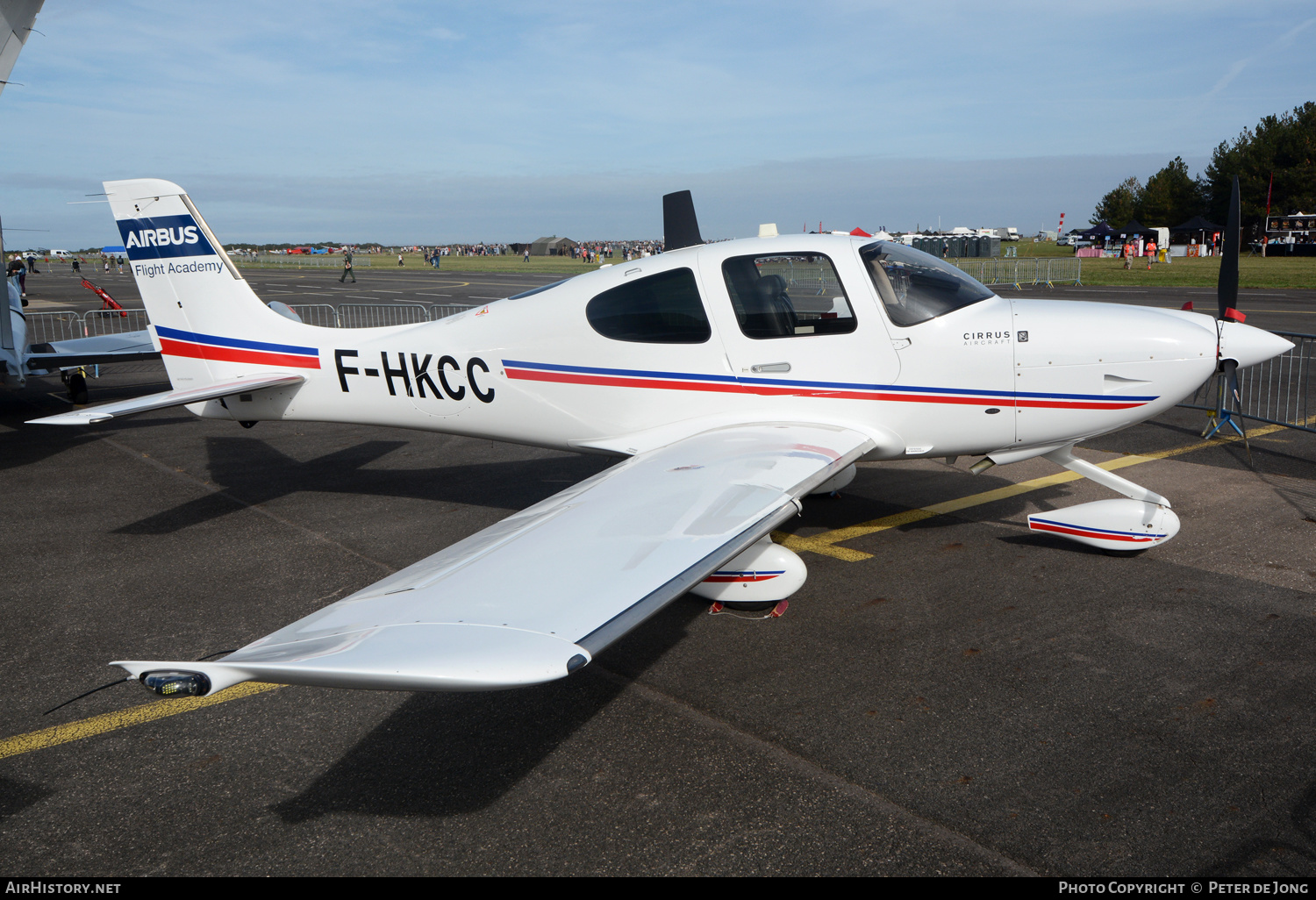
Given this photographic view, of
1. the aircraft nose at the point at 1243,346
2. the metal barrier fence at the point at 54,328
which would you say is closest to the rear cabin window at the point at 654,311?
the aircraft nose at the point at 1243,346

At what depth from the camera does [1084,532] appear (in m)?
6.34

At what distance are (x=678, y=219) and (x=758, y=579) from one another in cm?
1333

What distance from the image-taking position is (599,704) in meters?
4.50

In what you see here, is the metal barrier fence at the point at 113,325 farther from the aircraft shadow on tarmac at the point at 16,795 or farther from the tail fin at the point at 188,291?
the aircraft shadow on tarmac at the point at 16,795

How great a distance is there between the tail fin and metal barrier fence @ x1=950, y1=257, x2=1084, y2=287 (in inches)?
1265

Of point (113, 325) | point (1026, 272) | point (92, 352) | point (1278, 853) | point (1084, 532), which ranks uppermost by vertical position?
point (1026, 272)

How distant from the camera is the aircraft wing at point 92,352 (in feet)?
41.4

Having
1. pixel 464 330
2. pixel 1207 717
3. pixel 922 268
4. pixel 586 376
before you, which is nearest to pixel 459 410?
pixel 464 330

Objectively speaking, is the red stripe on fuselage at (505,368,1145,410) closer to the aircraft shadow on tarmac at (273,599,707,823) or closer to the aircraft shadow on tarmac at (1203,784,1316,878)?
the aircraft shadow on tarmac at (273,599,707,823)

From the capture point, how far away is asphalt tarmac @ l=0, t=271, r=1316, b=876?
3.34m

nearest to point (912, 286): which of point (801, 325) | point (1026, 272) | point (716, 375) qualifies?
point (801, 325)

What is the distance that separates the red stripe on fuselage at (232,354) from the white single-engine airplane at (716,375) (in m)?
0.02

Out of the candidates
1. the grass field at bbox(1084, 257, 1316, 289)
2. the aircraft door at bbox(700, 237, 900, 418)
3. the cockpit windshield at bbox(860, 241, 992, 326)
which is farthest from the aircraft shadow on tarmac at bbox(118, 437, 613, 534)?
the grass field at bbox(1084, 257, 1316, 289)

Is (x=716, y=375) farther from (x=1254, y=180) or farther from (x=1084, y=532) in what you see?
(x=1254, y=180)
